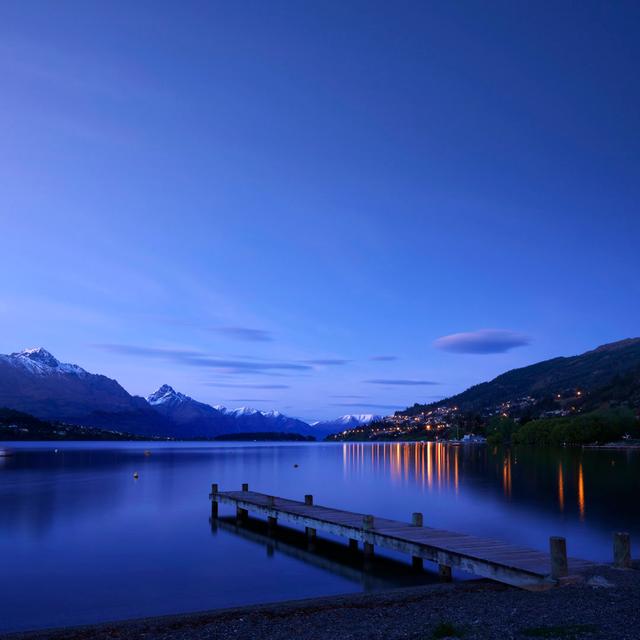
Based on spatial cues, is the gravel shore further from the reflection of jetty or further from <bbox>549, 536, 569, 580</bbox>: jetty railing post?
the reflection of jetty

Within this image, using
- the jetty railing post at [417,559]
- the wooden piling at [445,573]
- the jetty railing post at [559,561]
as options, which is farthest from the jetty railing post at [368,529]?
the jetty railing post at [559,561]

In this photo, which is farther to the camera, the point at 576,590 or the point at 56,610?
the point at 56,610

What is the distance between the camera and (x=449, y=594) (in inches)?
822

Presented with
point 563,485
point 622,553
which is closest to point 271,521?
point 622,553

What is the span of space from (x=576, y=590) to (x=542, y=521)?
28809 millimetres

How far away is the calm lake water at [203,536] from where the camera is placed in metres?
25.5

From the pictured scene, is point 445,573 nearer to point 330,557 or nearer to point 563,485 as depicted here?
point 330,557

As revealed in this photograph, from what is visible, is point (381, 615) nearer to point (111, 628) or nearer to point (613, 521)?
point (111, 628)

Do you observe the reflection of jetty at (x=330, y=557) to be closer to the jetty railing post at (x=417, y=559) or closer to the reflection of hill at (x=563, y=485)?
the jetty railing post at (x=417, y=559)

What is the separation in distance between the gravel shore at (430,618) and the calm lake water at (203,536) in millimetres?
4600

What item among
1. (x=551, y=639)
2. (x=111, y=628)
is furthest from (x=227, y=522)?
(x=551, y=639)

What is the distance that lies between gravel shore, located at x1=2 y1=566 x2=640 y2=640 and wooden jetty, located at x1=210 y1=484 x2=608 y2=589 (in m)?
0.61

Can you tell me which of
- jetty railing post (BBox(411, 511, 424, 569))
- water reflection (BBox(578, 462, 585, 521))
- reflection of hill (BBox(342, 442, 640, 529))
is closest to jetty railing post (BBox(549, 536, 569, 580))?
jetty railing post (BBox(411, 511, 424, 569))

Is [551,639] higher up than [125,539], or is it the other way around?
[551,639]
